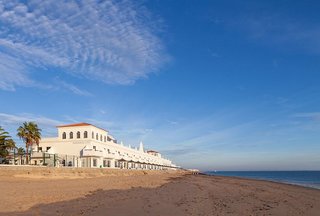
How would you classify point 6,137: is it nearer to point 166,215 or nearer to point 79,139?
point 79,139

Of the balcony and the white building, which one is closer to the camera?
the balcony

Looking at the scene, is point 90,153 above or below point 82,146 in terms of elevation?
below

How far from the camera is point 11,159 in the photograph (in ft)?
105

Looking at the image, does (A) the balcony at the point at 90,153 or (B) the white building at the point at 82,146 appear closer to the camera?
(A) the balcony at the point at 90,153

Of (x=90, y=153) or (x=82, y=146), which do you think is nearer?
(x=90, y=153)

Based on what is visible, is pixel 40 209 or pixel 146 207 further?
pixel 146 207

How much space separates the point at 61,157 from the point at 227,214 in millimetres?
30665

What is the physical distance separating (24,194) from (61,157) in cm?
2644

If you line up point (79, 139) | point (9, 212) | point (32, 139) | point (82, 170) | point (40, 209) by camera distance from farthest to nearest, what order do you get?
point (79, 139), point (32, 139), point (82, 170), point (40, 209), point (9, 212)

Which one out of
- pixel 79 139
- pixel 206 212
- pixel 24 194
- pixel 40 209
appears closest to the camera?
pixel 40 209

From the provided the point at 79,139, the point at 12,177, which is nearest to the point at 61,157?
the point at 79,139

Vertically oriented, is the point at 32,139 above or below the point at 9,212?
above

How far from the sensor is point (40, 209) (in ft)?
29.6

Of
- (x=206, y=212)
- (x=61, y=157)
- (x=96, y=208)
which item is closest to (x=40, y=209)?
(x=96, y=208)
